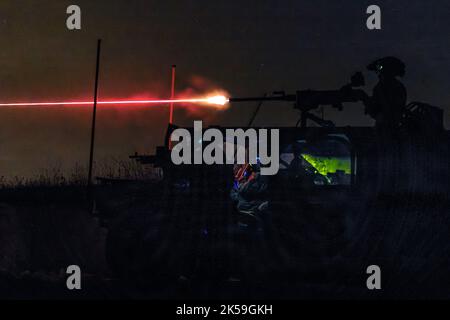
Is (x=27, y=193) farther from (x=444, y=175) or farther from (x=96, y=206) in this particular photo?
(x=444, y=175)

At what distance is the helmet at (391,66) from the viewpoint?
24.9 feet

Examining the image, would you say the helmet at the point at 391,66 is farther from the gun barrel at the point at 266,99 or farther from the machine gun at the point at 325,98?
the gun barrel at the point at 266,99

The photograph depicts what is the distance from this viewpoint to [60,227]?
50.6ft

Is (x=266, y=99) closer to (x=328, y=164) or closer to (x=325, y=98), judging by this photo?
(x=325, y=98)

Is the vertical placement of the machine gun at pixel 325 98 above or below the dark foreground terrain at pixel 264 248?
above

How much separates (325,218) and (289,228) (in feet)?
1.28

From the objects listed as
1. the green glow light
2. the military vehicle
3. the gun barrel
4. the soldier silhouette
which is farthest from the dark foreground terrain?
the gun barrel

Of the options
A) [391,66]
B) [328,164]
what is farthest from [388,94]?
[328,164]

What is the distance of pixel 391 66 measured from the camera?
7613mm

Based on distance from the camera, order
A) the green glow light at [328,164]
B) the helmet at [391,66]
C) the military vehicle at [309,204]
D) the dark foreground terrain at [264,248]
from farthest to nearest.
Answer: the helmet at [391,66], the green glow light at [328,164], the military vehicle at [309,204], the dark foreground terrain at [264,248]

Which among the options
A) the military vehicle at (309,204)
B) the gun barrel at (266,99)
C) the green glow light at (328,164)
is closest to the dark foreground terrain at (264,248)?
the military vehicle at (309,204)

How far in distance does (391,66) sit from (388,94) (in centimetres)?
32

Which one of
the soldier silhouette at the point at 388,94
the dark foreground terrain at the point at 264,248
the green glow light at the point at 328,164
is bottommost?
the dark foreground terrain at the point at 264,248

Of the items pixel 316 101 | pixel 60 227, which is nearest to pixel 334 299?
pixel 316 101
